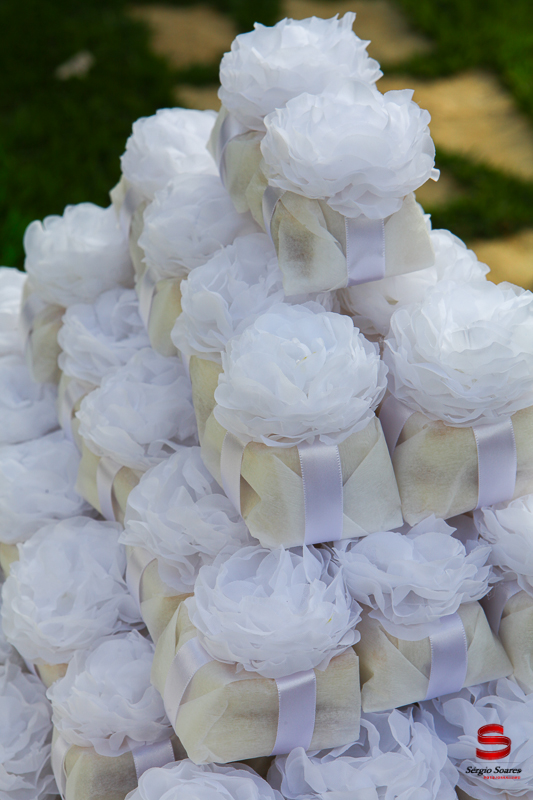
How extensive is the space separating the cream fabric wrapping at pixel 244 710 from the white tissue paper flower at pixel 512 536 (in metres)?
0.18

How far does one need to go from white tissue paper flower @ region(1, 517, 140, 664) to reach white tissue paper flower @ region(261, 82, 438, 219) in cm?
49

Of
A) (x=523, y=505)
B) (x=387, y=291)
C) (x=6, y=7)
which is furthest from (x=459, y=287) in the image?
(x=6, y=7)

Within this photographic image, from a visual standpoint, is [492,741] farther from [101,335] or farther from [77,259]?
[77,259]

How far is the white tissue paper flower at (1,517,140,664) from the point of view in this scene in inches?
37.4

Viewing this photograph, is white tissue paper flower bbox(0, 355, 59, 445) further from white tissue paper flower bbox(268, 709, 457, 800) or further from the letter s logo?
the letter s logo

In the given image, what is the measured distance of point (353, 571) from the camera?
803mm

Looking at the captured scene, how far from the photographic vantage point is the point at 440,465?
0.80 metres

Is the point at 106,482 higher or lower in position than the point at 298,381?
lower

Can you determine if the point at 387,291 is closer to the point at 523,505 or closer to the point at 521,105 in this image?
the point at 523,505

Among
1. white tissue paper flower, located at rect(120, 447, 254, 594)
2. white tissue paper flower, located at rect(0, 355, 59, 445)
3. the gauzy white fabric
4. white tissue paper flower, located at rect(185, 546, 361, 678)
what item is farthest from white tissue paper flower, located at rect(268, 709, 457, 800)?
white tissue paper flower, located at rect(0, 355, 59, 445)

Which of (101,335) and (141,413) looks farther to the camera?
(101,335)

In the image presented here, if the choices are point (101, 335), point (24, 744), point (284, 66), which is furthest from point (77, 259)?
point (24, 744)

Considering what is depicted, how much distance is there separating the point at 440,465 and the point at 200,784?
0.38 m

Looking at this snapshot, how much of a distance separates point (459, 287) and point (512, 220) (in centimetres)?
170
